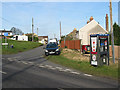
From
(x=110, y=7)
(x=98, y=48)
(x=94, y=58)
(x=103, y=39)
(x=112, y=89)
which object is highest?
(x=110, y=7)

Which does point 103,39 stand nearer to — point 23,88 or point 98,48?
point 98,48

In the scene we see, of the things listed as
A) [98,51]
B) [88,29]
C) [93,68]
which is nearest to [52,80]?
[93,68]

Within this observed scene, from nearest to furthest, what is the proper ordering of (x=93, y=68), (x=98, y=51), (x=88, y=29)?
1. (x=93, y=68)
2. (x=98, y=51)
3. (x=88, y=29)

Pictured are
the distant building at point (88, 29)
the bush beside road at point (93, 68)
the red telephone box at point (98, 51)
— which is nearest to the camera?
the bush beside road at point (93, 68)

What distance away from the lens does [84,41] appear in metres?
41.6

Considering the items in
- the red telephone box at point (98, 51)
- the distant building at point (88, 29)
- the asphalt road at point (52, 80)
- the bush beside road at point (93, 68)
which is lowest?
the asphalt road at point (52, 80)

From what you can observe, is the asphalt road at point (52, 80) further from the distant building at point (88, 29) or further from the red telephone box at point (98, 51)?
the distant building at point (88, 29)

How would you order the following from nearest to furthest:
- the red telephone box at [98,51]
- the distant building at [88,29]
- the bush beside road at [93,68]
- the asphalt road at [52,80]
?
the asphalt road at [52,80] < the bush beside road at [93,68] < the red telephone box at [98,51] < the distant building at [88,29]

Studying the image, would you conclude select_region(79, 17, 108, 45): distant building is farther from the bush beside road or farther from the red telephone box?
the red telephone box

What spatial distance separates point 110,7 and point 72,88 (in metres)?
10.2

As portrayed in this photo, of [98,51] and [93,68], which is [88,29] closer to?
[98,51]

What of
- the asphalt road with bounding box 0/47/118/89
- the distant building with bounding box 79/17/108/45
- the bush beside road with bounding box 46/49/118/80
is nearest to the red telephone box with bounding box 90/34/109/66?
the bush beside road with bounding box 46/49/118/80

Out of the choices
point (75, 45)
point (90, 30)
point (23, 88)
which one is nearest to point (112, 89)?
point (23, 88)

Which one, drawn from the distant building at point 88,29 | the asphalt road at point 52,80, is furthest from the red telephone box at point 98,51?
the distant building at point 88,29
